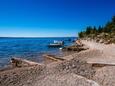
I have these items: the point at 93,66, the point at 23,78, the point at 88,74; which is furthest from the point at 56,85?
the point at 93,66

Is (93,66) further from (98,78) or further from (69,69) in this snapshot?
(98,78)

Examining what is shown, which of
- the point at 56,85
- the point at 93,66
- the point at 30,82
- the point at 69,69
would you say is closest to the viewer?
the point at 56,85

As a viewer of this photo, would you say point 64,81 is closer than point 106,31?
Yes

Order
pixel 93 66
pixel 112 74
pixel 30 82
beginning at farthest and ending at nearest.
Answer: pixel 93 66 → pixel 112 74 → pixel 30 82

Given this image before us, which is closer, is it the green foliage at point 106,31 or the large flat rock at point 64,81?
the large flat rock at point 64,81

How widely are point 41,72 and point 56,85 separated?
2.99 metres

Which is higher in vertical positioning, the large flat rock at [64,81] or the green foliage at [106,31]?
the green foliage at [106,31]

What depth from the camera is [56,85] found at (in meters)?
9.42

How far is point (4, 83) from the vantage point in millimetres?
9844

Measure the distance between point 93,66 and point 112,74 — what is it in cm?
323

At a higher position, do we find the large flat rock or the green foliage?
the green foliage

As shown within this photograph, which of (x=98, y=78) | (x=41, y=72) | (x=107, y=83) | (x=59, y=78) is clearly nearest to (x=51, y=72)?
(x=41, y=72)

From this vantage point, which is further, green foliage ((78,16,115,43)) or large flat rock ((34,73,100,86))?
green foliage ((78,16,115,43))

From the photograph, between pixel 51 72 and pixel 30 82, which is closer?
pixel 30 82
